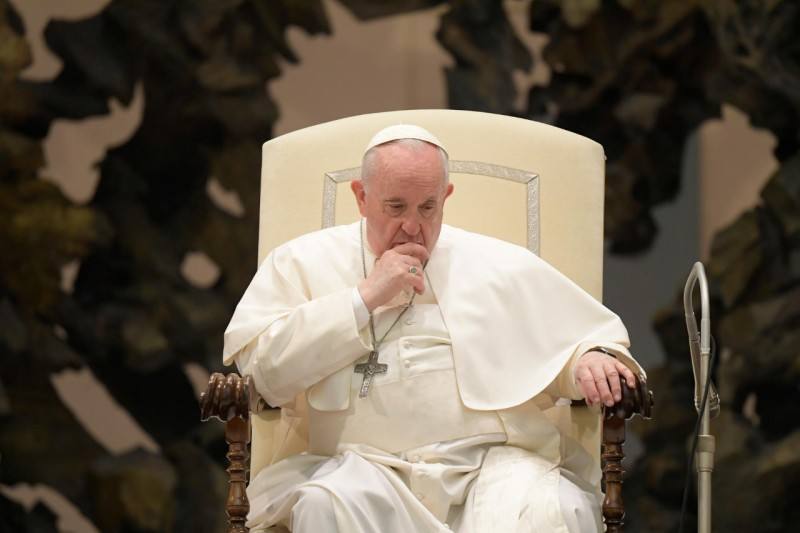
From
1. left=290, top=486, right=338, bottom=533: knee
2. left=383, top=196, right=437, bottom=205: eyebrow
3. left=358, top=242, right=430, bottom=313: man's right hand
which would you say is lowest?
left=290, top=486, right=338, bottom=533: knee

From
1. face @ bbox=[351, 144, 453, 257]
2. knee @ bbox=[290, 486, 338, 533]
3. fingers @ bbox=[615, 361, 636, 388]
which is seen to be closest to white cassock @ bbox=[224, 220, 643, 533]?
knee @ bbox=[290, 486, 338, 533]

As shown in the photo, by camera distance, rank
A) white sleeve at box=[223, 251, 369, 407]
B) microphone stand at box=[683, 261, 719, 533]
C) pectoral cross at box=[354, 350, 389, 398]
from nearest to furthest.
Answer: microphone stand at box=[683, 261, 719, 533] → white sleeve at box=[223, 251, 369, 407] → pectoral cross at box=[354, 350, 389, 398]

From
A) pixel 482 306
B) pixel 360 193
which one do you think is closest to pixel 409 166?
pixel 360 193

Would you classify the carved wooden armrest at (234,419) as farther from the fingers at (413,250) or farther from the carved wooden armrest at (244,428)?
the fingers at (413,250)

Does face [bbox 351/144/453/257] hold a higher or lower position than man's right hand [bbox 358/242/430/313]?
higher

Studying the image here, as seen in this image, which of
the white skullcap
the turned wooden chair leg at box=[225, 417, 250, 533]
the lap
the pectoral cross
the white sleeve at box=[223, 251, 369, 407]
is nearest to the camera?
the lap

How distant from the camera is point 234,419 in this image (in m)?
3.69

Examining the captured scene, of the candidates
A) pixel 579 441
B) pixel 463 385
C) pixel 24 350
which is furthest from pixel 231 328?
pixel 24 350

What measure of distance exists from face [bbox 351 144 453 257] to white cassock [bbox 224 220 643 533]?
0.22 meters

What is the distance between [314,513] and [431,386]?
1.98 ft

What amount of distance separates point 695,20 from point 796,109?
0.66 m

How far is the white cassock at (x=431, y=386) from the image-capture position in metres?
3.59

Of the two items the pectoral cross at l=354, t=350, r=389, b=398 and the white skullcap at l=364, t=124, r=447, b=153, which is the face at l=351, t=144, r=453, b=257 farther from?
the pectoral cross at l=354, t=350, r=389, b=398

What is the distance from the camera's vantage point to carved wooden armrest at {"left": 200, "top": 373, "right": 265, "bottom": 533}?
3648 mm
